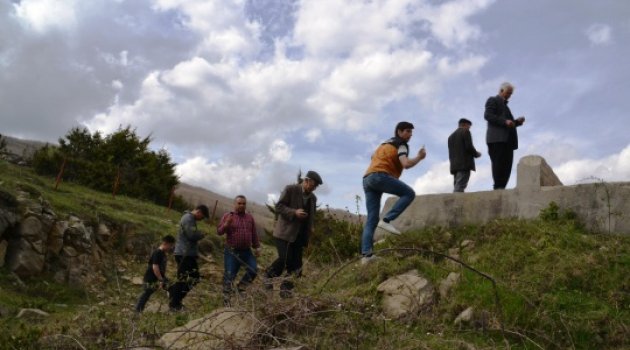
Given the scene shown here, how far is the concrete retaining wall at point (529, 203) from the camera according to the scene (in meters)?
6.25

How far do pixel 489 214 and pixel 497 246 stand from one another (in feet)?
2.67

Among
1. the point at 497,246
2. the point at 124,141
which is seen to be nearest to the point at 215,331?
the point at 497,246

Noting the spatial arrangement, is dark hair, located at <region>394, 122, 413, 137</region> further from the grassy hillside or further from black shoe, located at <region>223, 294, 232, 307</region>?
black shoe, located at <region>223, 294, 232, 307</region>

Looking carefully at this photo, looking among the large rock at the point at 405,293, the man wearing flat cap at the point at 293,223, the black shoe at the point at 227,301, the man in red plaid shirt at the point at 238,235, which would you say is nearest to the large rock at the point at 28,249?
the man in red plaid shirt at the point at 238,235

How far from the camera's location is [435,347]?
4.17 meters

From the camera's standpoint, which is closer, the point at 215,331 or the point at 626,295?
the point at 215,331

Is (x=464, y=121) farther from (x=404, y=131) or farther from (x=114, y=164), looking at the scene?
(x=114, y=164)

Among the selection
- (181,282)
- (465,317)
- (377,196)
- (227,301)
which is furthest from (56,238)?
(465,317)

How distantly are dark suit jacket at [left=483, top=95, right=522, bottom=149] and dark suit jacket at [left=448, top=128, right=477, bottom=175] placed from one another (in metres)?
0.25

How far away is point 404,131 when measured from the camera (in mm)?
6121

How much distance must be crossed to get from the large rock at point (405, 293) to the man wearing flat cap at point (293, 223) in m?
1.07

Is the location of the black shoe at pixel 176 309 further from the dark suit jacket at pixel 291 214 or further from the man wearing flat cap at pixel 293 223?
the dark suit jacket at pixel 291 214

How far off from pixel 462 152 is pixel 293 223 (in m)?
2.55

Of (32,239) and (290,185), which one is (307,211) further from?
(32,239)
